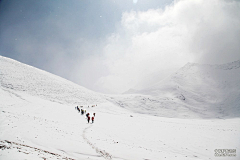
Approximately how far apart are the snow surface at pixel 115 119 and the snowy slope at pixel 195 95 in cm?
49

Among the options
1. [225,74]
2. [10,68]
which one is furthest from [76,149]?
[225,74]

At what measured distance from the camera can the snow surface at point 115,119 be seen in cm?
1080

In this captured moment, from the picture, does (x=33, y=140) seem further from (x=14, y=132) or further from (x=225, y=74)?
(x=225, y=74)

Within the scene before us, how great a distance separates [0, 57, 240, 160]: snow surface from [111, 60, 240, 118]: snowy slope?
494 millimetres

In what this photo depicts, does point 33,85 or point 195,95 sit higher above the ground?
point 195,95

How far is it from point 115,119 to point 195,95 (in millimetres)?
93676

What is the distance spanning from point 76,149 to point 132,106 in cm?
5276

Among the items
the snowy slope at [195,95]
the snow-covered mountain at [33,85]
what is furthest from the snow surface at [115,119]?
the snowy slope at [195,95]

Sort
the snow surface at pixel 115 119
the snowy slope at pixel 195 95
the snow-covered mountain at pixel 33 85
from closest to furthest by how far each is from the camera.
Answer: the snow surface at pixel 115 119 → the snow-covered mountain at pixel 33 85 → the snowy slope at pixel 195 95

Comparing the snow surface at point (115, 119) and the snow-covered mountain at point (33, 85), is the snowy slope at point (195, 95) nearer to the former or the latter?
the snow surface at point (115, 119)

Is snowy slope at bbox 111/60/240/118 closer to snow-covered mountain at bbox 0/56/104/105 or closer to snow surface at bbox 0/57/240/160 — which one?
snow surface at bbox 0/57/240/160

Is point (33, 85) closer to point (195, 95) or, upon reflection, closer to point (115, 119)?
point (115, 119)

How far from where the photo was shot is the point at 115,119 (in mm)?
29953

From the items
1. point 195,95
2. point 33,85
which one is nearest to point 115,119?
point 33,85
